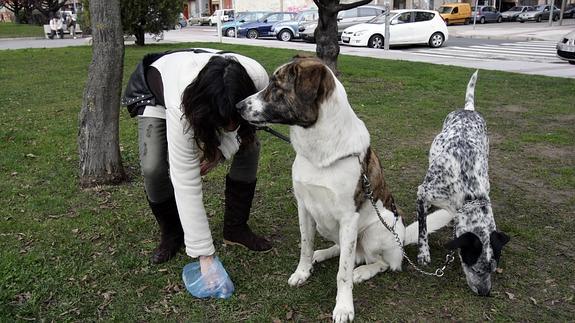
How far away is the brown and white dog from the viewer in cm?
295

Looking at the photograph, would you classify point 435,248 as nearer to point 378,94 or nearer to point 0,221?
point 0,221

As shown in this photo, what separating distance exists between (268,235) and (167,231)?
→ 893 mm

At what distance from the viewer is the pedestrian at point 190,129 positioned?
300 centimetres

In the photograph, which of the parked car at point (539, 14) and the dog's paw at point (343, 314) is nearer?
the dog's paw at point (343, 314)

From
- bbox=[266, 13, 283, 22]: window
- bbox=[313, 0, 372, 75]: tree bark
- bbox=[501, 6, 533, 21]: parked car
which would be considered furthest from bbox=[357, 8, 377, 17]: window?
bbox=[501, 6, 533, 21]: parked car

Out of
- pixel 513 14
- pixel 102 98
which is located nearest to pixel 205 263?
pixel 102 98

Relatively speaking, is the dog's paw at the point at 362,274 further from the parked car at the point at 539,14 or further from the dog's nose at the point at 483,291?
the parked car at the point at 539,14

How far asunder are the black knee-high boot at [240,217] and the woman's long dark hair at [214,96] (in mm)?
1023

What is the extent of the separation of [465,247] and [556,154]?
3.93m

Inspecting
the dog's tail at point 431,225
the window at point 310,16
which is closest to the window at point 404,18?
the window at point 310,16

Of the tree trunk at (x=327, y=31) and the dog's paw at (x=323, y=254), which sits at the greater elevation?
the tree trunk at (x=327, y=31)

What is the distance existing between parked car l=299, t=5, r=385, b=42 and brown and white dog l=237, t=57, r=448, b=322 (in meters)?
22.2

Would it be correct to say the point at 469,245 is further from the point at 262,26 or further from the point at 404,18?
the point at 262,26

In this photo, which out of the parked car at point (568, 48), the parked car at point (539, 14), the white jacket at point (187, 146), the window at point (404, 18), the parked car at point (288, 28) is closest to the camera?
the white jacket at point (187, 146)
